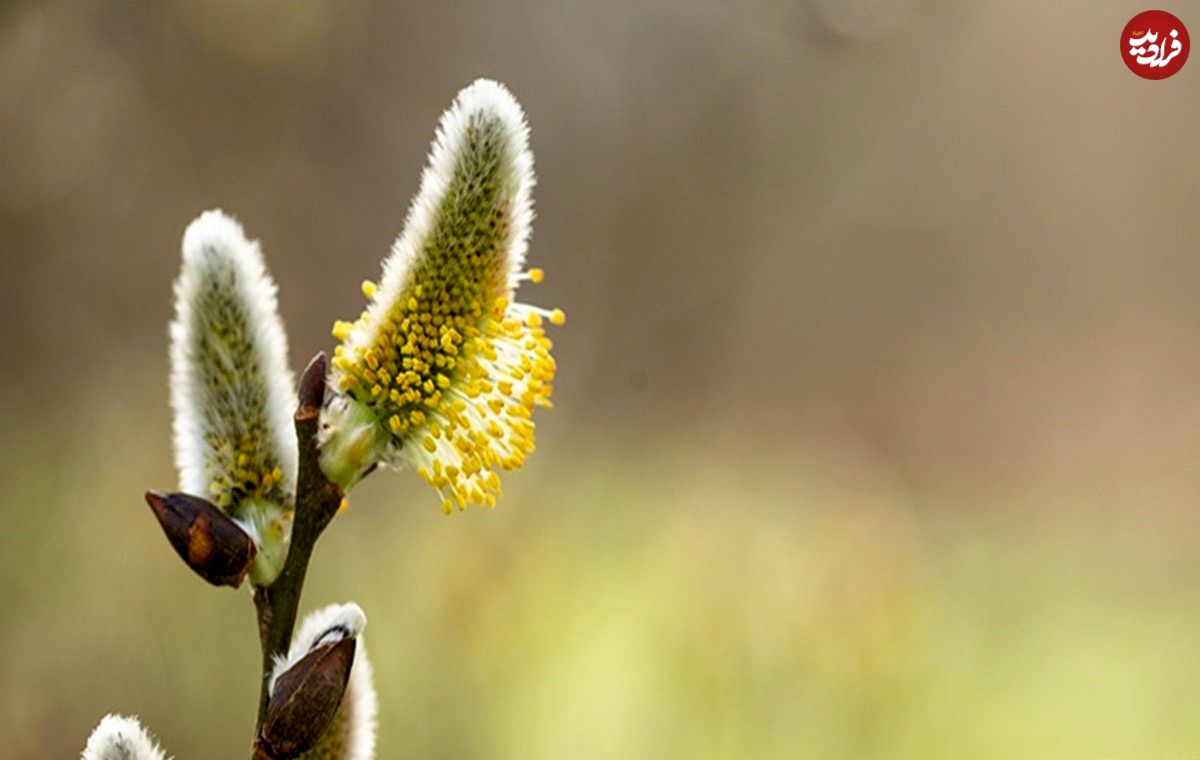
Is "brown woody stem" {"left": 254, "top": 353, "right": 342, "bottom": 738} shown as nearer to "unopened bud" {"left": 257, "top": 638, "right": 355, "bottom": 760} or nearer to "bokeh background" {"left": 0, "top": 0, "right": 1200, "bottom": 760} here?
"unopened bud" {"left": 257, "top": 638, "right": 355, "bottom": 760}

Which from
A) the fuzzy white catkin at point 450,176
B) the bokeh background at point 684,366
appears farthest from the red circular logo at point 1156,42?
the fuzzy white catkin at point 450,176

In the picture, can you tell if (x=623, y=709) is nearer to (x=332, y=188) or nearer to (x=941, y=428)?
(x=941, y=428)

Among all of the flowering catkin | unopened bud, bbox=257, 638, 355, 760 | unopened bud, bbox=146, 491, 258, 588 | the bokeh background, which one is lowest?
unopened bud, bbox=257, 638, 355, 760

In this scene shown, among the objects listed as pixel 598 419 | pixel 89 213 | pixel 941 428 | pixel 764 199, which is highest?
pixel 89 213

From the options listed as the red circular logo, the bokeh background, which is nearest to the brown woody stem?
the bokeh background

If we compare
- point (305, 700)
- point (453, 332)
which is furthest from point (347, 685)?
point (453, 332)

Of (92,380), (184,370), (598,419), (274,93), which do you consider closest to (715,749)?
(598,419)
